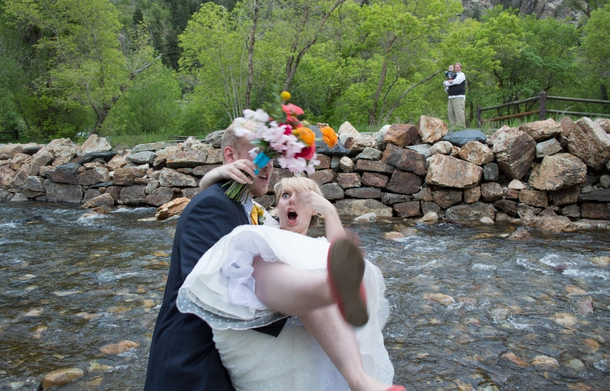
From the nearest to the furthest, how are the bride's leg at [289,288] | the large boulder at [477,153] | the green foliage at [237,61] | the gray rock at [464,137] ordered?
1. the bride's leg at [289,288]
2. the large boulder at [477,153]
3. the gray rock at [464,137]
4. the green foliage at [237,61]

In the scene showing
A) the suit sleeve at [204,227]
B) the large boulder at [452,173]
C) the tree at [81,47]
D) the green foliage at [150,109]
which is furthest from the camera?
the green foliage at [150,109]

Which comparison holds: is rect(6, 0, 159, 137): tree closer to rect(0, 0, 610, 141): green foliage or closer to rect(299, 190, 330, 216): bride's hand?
rect(0, 0, 610, 141): green foliage

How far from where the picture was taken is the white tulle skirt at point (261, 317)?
5.36 ft

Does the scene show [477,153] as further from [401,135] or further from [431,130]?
[401,135]

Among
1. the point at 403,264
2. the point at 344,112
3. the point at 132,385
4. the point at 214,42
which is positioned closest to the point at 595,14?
the point at 344,112

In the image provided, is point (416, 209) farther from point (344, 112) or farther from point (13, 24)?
point (13, 24)

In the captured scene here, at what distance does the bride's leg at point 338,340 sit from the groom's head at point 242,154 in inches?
27.0

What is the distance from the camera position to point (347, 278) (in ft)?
4.50

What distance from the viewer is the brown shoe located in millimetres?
1358

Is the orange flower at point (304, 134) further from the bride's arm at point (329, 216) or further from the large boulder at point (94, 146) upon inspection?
the large boulder at point (94, 146)

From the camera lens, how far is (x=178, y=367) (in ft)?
5.55

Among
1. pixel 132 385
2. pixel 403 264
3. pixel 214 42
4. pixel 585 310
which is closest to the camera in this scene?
pixel 132 385

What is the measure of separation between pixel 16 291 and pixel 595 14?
106 feet

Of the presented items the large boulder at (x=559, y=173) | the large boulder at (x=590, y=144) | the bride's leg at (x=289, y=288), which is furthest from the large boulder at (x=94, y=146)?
the bride's leg at (x=289, y=288)
